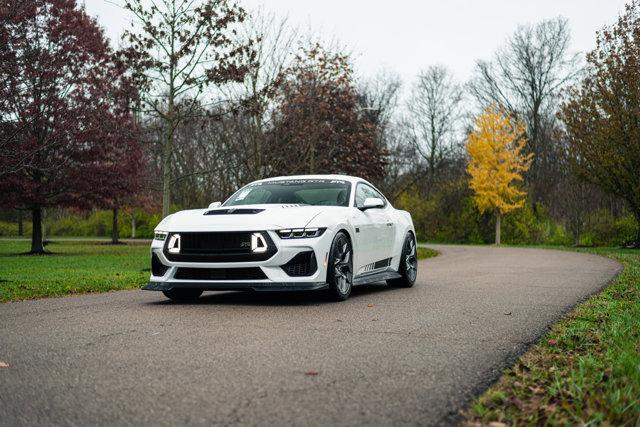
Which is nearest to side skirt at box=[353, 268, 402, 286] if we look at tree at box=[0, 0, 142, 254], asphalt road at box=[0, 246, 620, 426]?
asphalt road at box=[0, 246, 620, 426]

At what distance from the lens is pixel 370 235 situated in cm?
989

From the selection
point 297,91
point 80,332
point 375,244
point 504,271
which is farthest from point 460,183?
point 80,332

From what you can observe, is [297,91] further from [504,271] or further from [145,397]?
[145,397]

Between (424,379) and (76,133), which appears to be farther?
(76,133)

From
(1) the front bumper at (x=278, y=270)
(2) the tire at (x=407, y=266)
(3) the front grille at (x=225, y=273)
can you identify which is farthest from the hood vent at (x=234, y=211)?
(2) the tire at (x=407, y=266)

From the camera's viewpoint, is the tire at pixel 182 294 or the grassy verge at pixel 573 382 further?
the tire at pixel 182 294

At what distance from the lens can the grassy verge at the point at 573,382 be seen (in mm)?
3637

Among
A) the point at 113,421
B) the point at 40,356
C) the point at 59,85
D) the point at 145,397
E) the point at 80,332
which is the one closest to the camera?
the point at 113,421

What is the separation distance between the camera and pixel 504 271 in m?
15.1

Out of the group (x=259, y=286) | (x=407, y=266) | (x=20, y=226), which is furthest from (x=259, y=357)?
(x=20, y=226)

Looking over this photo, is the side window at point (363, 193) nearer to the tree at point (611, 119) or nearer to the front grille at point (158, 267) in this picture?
the front grille at point (158, 267)

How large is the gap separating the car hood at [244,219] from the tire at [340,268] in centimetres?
46

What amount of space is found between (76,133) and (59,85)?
283cm

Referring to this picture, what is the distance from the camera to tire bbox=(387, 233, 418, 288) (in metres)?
11.1
